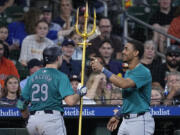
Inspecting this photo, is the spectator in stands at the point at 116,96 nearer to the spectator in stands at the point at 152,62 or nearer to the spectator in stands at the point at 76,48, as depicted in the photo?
the spectator in stands at the point at 152,62

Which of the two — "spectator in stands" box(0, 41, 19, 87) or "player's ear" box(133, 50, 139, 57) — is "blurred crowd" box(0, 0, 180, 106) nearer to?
"spectator in stands" box(0, 41, 19, 87)

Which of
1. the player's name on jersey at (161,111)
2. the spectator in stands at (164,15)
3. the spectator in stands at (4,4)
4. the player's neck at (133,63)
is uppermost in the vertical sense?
the spectator in stands at (4,4)

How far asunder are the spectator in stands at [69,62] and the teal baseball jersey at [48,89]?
10.2 feet

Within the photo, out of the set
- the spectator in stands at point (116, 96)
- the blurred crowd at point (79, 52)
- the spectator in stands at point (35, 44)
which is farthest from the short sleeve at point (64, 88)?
the spectator in stands at point (35, 44)

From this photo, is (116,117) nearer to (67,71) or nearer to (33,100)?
(33,100)

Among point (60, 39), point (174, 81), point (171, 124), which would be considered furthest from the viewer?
point (60, 39)

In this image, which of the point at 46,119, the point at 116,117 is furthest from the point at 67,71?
the point at 46,119

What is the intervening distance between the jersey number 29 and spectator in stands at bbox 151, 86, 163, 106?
7.27 ft

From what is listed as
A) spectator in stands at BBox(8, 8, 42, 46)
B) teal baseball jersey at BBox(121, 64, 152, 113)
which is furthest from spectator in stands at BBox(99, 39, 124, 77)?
teal baseball jersey at BBox(121, 64, 152, 113)

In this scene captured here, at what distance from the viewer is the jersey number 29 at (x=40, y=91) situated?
547 cm

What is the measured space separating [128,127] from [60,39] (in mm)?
4015

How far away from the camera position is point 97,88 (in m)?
7.89

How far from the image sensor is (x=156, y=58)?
9.59 m

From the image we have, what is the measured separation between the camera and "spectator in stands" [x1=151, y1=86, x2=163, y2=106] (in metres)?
7.29
